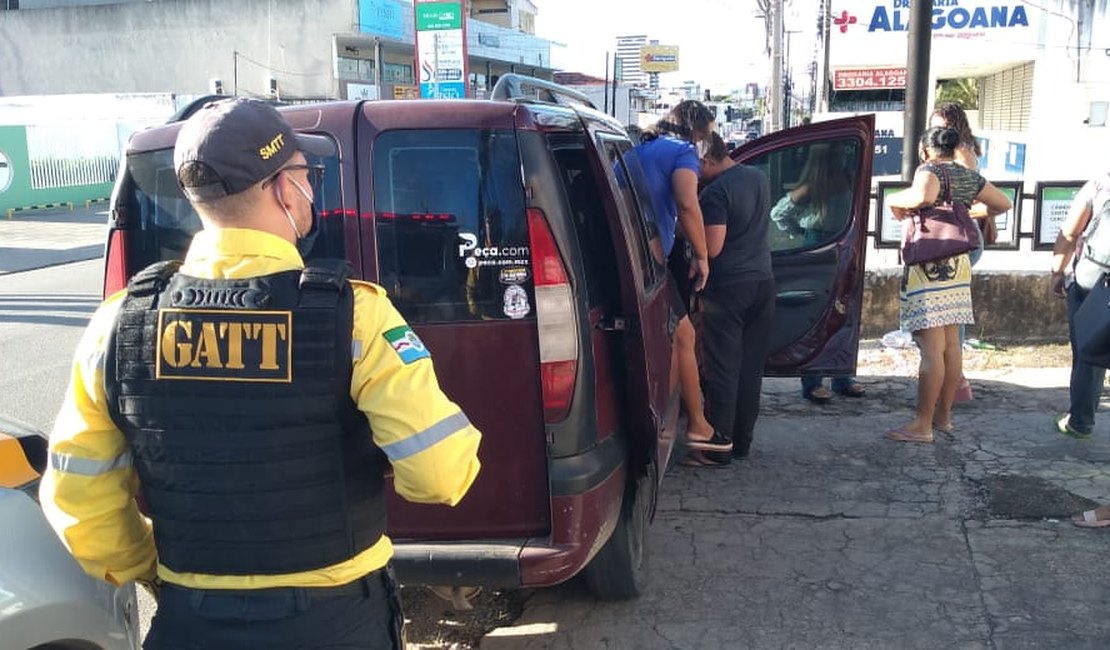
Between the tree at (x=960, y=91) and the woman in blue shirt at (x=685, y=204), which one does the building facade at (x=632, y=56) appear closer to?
the tree at (x=960, y=91)

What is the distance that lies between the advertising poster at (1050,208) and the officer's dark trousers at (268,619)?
778cm

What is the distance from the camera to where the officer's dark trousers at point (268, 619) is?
1.69 metres

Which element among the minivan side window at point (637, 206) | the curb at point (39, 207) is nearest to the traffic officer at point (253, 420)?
the minivan side window at point (637, 206)

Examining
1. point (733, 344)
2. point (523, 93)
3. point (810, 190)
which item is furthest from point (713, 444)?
point (523, 93)

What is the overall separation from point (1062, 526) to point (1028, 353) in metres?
3.30

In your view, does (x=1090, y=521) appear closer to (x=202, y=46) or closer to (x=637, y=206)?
(x=637, y=206)

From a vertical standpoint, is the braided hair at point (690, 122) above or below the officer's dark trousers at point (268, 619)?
above

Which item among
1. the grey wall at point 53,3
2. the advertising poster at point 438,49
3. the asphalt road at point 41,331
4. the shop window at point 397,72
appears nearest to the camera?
the asphalt road at point 41,331

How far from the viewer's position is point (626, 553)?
11.3 ft

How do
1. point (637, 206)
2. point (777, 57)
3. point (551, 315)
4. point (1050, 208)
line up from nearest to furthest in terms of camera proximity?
point (551, 315), point (637, 206), point (1050, 208), point (777, 57)

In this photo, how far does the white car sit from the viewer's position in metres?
1.99

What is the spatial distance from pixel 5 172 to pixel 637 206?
2088 cm

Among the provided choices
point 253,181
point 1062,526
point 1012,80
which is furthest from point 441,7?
point 1012,80

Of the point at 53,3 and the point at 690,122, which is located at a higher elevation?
the point at 53,3
